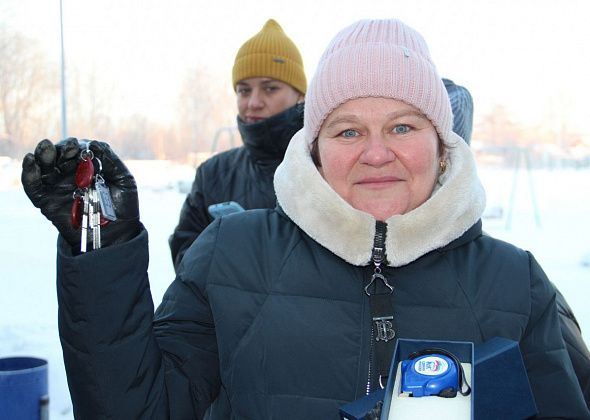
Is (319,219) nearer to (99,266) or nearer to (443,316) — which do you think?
(443,316)

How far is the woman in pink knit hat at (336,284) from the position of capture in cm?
110

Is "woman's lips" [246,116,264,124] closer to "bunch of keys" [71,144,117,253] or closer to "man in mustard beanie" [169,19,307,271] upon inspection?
"man in mustard beanie" [169,19,307,271]

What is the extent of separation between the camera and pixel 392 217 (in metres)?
1.23

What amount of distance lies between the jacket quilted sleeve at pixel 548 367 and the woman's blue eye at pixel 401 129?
1.25 feet

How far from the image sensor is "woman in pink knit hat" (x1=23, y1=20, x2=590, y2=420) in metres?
1.10

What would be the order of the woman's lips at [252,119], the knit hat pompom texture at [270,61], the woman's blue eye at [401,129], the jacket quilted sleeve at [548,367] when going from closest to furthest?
the jacket quilted sleeve at [548,367] < the woman's blue eye at [401,129] < the woman's lips at [252,119] < the knit hat pompom texture at [270,61]

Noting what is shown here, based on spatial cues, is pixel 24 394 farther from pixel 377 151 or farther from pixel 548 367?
pixel 548 367

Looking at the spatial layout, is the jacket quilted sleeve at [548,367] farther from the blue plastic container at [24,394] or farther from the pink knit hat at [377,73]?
the blue plastic container at [24,394]

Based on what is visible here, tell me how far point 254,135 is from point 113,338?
1.62 m

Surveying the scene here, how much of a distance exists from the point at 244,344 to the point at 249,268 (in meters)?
0.14

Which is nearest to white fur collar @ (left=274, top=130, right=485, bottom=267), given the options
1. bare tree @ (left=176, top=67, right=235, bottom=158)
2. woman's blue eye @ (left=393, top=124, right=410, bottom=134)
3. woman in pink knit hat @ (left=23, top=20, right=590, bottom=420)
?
woman in pink knit hat @ (left=23, top=20, right=590, bottom=420)

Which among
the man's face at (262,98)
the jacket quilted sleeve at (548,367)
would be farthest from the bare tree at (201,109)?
the jacket quilted sleeve at (548,367)

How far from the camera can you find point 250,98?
278 cm

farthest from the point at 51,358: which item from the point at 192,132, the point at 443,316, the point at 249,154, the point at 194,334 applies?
the point at 192,132
